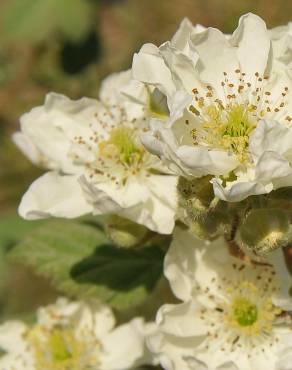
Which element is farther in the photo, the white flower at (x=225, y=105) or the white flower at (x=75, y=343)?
the white flower at (x=75, y=343)

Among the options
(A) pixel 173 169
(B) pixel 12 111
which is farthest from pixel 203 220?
(B) pixel 12 111

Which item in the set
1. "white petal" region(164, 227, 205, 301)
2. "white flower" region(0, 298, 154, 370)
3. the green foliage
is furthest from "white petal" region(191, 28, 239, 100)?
the green foliage

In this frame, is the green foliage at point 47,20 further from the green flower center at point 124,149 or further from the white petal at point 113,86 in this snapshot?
the green flower center at point 124,149

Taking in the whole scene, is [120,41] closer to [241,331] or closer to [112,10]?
[112,10]

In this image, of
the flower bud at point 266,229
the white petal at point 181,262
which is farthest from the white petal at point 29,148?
the flower bud at point 266,229

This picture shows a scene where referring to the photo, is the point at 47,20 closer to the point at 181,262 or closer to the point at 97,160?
the point at 97,160

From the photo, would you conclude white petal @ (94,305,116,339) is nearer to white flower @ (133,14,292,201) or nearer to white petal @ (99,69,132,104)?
white petal @ (99,69,132,104)
